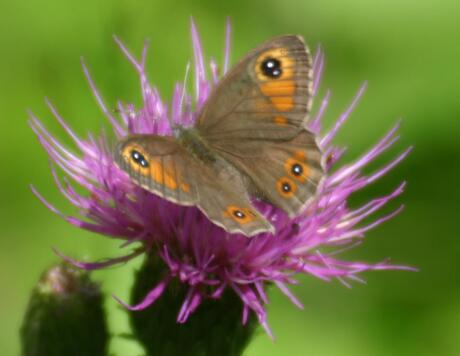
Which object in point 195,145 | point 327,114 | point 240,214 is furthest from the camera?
point 327,114

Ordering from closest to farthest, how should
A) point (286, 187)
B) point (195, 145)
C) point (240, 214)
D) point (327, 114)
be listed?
point (240, 214)
point (286, 187)
point (195, 145)
point (327, 114)

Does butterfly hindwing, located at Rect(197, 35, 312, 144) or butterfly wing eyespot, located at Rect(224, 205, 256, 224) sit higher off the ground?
butterfly hindwing, located at Rect(197, 35, 312, 144)

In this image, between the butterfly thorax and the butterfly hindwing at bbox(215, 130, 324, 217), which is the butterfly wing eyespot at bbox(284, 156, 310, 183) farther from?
the butterfly thorax

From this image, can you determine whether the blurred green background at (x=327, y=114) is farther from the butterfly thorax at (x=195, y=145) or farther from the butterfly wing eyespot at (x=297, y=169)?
the butterfly wing eyespot at (x=297, y=169)

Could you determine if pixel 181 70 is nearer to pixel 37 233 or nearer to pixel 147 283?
pixel 37 233

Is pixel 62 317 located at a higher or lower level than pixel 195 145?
lower

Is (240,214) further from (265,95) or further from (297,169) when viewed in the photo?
(265,95)

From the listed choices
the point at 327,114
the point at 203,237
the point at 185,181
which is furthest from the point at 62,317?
the point at 327,114

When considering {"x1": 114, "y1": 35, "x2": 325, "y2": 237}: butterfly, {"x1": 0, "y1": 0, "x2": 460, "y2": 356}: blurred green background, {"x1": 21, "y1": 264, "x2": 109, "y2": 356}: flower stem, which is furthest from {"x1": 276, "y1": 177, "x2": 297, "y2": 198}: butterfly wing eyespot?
{"x1": 0, "y1": 0, "x2": 460, "y2": 356}: blurred green background
